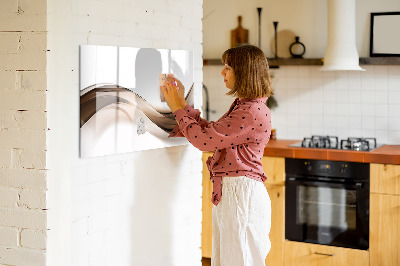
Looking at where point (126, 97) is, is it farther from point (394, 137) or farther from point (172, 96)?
point (394, 137)

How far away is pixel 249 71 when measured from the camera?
2.76m

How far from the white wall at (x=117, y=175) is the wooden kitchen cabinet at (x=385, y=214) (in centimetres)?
150

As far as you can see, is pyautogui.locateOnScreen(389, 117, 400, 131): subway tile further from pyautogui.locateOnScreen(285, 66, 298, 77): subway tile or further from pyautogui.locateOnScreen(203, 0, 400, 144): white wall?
pyautogui.locateOnScreen(285, 66, 298, 77): subway tile

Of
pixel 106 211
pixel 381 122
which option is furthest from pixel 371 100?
pixel 106 211

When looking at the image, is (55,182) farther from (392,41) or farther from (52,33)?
(392,41)

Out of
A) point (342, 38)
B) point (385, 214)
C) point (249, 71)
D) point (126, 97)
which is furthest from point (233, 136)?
point (342, 38)

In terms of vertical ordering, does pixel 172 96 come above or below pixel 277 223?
above

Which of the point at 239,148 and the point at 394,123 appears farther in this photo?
the point at 394,123

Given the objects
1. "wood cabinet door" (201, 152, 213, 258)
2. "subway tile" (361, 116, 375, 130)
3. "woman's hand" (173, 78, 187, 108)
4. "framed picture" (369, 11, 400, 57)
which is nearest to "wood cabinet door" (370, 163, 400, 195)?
"subway tile" (361, 116, 375, 130)

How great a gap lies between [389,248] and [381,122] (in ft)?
3.59

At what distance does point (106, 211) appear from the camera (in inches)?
103

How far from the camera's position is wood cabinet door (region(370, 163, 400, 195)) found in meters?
4.07

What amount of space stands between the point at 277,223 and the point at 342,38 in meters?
1.48

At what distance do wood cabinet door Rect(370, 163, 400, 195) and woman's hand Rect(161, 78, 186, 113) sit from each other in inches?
71.9
